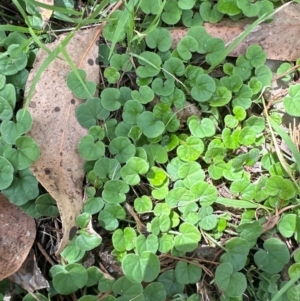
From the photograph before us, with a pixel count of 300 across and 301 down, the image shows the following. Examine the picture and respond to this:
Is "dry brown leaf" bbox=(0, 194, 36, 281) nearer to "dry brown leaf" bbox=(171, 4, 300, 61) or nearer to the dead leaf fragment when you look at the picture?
the dead leaf fragment

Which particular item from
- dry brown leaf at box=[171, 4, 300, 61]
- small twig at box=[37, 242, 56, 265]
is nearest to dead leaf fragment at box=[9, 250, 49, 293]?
small twig at box=[37, 242, 56, 265]

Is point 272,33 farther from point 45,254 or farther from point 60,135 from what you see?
point 45,254

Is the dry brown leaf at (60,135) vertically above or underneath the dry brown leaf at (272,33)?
above

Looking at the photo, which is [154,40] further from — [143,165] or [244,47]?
[143,165]

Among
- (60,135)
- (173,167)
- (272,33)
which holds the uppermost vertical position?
(60,135)

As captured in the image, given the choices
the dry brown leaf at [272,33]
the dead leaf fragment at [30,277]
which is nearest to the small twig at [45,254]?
the dead leaf fragment at [30,277]

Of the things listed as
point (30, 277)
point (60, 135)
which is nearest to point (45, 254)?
point (30, 277)

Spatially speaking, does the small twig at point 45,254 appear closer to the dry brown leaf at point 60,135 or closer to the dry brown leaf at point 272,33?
the dry brown leaf at point 60,135
